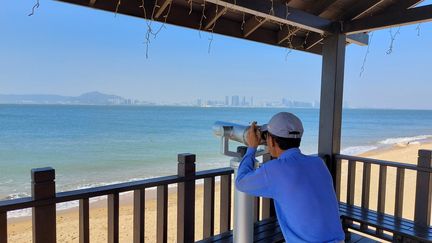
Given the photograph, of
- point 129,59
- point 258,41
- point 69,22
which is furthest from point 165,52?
point 258,41

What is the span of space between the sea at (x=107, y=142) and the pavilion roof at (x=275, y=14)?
6.75ft

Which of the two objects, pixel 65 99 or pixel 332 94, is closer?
pixel 332 94

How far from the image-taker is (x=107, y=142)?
69.4ft

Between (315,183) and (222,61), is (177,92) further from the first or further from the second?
(315,183)

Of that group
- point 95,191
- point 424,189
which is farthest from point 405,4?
point 95,191

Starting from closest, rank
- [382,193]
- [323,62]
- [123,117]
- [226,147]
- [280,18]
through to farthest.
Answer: [226,147]
[280,18]
[382,193]
[323,62]
[123,117]

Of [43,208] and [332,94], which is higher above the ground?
[332,94]

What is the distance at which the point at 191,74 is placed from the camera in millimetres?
33625

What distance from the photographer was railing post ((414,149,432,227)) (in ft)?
8.34

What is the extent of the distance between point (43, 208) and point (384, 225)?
2.36m

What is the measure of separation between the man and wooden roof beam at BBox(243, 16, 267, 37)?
1.82 meters

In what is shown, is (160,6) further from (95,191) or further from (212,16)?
(95,191)

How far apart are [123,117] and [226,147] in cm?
3301

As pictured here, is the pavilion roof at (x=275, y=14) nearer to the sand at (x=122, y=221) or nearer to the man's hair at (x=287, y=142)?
the man's hair at (x=287, y=142)
